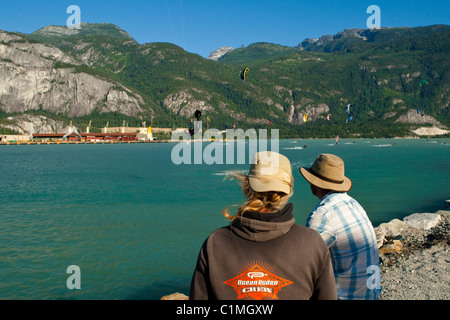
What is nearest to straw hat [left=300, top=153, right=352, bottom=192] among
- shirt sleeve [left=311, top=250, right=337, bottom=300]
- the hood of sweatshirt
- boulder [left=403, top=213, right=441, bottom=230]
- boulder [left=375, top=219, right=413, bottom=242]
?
shirt sleeve [left=311, top=250, right=337, bottom=300]

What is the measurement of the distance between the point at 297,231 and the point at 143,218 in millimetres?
24697

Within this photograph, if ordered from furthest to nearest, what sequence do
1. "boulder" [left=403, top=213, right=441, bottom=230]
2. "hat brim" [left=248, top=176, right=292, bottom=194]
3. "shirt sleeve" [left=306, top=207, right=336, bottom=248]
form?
"boulder" [left=403, top=213, right=441, bottom=230]
"shirt sleeve" [left=306, top=207, right=336, bottom=248]
"hat brim" [left=248, top=176, right=292, bottom=194]

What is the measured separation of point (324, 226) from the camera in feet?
14.5

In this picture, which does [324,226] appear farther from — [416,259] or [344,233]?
[416,259]

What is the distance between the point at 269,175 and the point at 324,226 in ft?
5.62

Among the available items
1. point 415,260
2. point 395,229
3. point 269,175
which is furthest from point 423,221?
point 269,175

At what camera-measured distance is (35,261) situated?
56.5ft

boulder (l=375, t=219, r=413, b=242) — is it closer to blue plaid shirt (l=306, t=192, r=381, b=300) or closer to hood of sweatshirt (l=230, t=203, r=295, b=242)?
blue plaid shirt (l=306, t=192, r=381, b=300)

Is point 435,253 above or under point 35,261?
above

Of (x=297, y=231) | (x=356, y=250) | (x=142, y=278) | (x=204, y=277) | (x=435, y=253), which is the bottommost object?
(x=142, y=278)

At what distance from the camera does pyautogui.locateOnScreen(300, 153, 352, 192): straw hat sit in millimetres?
4859
